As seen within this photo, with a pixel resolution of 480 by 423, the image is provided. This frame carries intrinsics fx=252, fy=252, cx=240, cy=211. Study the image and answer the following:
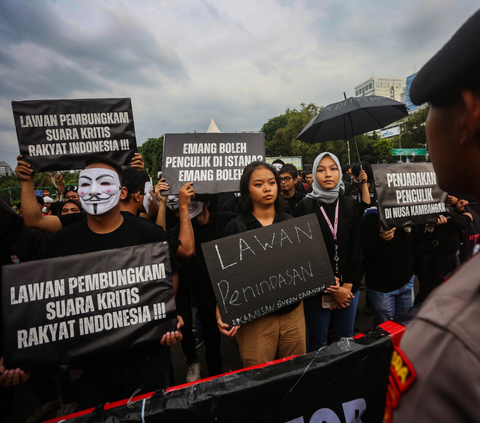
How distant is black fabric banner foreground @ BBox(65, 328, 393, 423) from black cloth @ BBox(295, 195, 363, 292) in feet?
2.38

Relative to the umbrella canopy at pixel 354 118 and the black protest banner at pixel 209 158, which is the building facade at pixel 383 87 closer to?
the umbrella canopy at pixel 354 118

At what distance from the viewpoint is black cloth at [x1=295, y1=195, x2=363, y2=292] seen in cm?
265

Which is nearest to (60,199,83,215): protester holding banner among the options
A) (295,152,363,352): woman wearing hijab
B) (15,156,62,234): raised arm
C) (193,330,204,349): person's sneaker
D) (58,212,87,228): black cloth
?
(58,212,87,228): black cloth

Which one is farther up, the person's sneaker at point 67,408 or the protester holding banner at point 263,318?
the protester holding banner at point 263,318

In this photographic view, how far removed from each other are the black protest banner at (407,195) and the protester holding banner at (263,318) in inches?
45.0

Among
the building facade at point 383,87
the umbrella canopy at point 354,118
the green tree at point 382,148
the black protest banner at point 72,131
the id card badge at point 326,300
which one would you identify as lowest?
the id card badge at point 326,300

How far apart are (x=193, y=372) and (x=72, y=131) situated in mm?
3205

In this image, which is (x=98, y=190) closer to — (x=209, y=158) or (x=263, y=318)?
(x=209, y=158)

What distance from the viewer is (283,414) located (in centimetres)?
168

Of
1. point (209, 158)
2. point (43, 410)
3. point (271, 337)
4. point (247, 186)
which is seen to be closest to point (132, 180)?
point (209, 158)

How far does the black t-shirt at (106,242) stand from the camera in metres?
1.91

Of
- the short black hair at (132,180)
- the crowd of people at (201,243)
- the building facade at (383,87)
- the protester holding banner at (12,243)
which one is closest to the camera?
the crowd of people at (201,243)

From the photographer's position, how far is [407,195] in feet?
9.43

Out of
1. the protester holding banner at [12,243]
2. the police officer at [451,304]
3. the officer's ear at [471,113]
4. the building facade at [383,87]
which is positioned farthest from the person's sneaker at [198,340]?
the building facade at [383,87]
